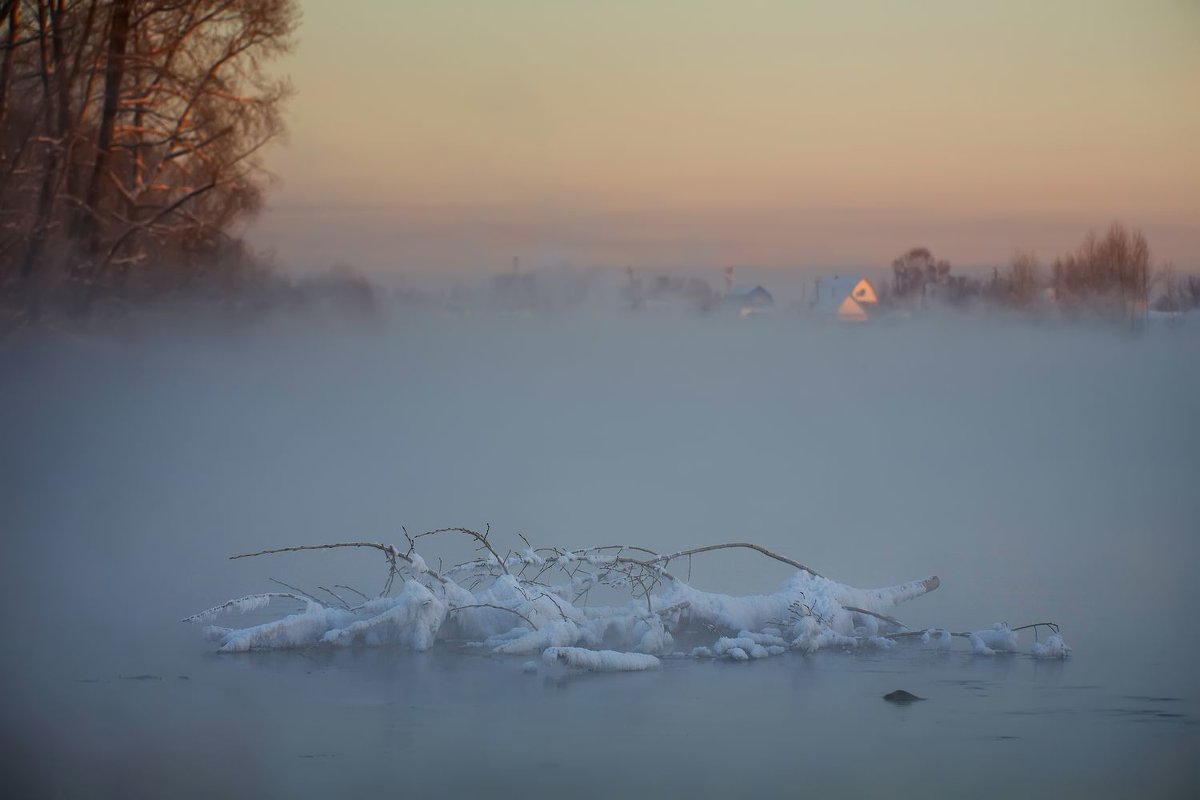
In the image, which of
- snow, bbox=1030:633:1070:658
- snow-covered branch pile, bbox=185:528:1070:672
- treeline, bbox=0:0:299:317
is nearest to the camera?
snow-covered branch pile, bbox=185:528:1070:672

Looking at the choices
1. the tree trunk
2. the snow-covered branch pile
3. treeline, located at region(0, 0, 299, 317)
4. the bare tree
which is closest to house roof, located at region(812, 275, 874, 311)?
the bare tree

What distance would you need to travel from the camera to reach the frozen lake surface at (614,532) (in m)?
4.01

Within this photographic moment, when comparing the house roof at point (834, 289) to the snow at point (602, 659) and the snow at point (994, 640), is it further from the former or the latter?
the snow at point (602, 659)

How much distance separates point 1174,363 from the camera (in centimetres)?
934

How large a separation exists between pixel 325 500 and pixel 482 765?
4908mm

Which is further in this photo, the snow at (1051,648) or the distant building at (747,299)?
the distant building at (747,299)

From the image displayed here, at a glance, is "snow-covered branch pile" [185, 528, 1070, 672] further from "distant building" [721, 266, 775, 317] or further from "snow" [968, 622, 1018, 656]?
"distant building" [721, 266, 775, 317]

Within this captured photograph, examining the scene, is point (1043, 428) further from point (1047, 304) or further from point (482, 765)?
point (482, 765)

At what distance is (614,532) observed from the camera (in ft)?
26.5

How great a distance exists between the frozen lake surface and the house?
0.17m

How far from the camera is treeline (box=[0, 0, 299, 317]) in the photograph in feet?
26.8

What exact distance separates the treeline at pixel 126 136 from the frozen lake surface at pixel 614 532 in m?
0.49

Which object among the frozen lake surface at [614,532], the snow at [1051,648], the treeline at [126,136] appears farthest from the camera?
the treeline at [126,136]

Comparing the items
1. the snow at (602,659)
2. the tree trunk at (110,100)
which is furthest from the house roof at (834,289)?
the snow at (602,659)
